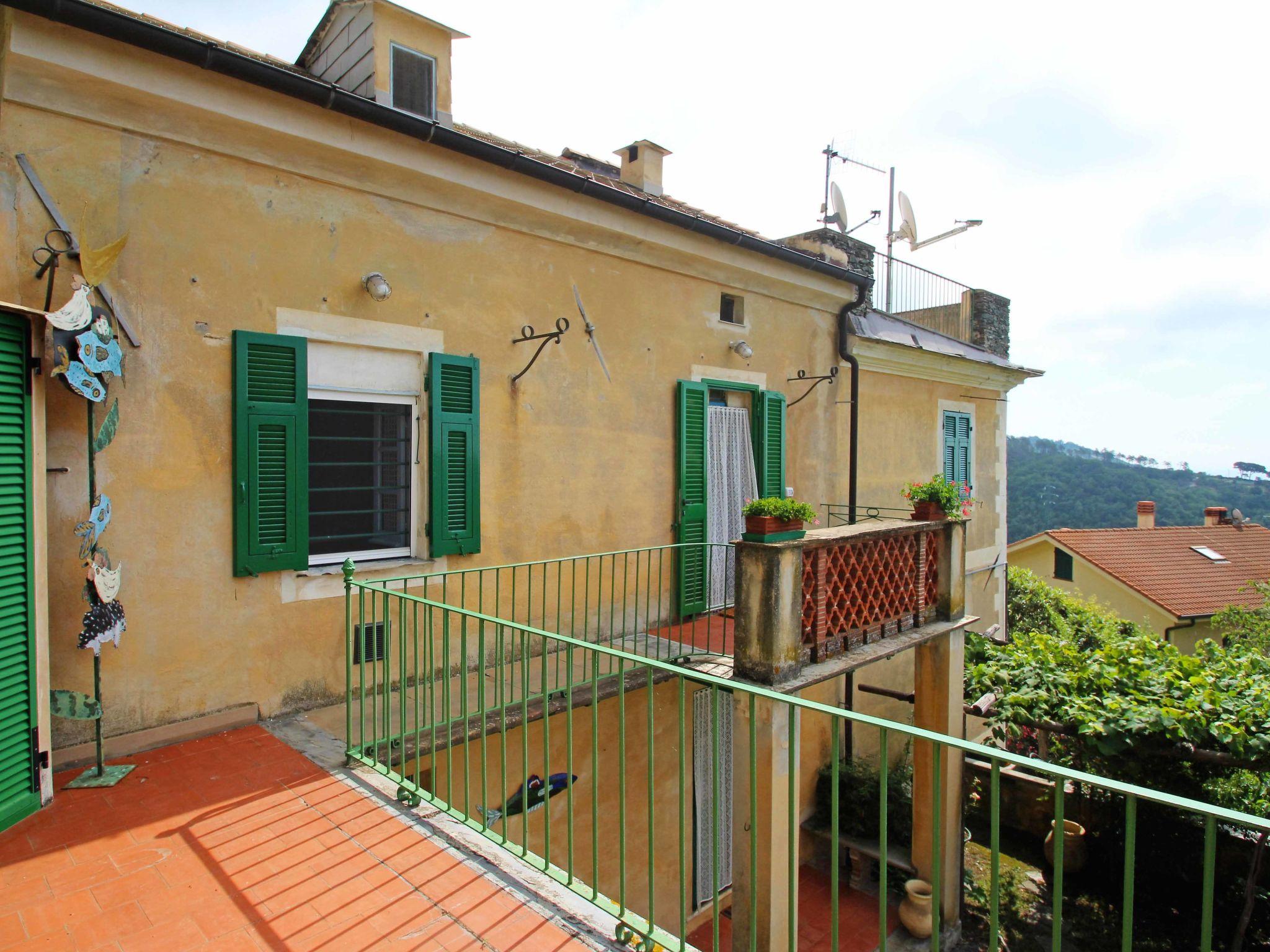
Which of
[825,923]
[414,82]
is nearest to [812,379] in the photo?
[414,82]

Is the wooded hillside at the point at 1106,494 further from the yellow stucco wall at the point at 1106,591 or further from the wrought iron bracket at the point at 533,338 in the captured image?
the wrought iron bracket at the point at 533,338

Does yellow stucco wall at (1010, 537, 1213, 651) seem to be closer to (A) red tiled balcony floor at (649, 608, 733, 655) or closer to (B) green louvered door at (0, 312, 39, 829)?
(A) red tiled balcony floor at (649, 608, 733, 655)

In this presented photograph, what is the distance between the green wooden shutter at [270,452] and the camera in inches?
195

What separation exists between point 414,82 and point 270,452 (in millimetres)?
3140

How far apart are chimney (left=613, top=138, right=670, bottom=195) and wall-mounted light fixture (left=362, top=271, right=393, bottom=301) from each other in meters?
4.26

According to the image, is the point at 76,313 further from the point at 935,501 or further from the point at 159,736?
the point at 935,501

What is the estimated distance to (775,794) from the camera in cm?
487

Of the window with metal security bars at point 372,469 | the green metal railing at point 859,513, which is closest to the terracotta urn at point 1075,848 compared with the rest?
the green metal railing at point 859,513

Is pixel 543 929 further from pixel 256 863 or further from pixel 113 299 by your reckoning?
pixel 113 299

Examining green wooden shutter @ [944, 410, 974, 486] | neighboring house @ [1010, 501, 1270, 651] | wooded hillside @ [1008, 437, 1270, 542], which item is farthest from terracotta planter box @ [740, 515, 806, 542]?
wooded hillside @ [1008, 437, 1270, 542]

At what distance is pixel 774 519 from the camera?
5.20 metres

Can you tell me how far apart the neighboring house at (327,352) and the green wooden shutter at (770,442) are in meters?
0.05

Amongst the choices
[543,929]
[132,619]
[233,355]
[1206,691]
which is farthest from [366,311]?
[1206,691]

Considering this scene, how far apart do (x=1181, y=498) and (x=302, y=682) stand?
77120mm
